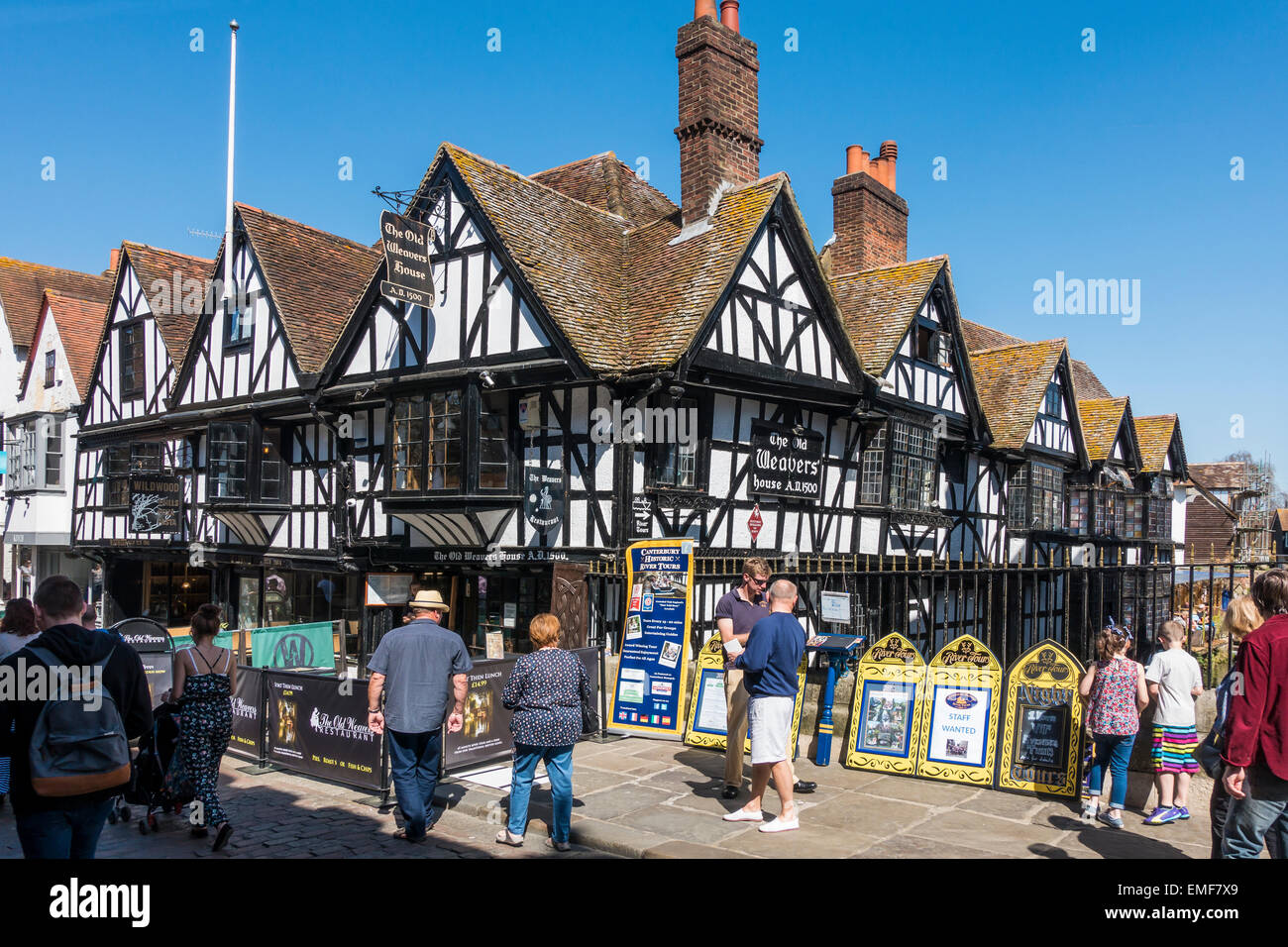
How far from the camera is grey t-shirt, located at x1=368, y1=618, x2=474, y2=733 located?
6.96 metres

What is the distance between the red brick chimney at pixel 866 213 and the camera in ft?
68.4

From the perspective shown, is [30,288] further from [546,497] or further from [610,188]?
[546,497]

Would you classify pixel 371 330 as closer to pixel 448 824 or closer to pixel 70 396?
pixel 448 824

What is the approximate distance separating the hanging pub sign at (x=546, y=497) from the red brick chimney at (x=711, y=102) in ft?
17.6

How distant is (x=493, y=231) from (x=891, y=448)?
822cm

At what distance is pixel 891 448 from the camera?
1748 cm

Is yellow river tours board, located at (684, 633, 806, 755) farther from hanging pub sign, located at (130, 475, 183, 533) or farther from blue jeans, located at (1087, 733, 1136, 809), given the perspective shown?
hanging pub sign, located at (130, 475, 183, 533)

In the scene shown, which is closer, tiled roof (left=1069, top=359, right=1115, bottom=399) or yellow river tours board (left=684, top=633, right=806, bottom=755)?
yellow river tours board (left=684, top=633, right=806, bottom=755)

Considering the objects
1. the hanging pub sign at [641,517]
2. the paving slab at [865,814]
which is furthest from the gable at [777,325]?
the paving slab at [865,814]

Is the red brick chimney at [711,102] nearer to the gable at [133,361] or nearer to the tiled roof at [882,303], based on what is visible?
the tiled roof at [882,303]

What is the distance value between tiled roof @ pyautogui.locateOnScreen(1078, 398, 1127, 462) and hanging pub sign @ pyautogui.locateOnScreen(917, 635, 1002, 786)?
19.3 metres

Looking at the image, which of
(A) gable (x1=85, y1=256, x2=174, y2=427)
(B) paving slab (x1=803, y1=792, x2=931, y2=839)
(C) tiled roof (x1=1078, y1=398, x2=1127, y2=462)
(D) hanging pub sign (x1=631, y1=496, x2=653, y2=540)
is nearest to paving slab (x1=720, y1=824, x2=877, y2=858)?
(B) paving slab (x1=803, y1=792, x2=931, y2=839)
